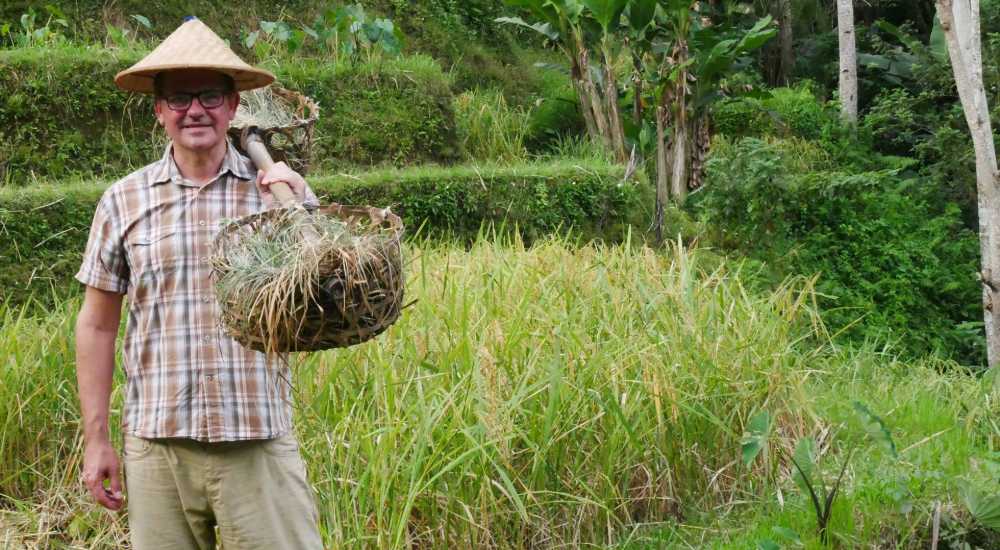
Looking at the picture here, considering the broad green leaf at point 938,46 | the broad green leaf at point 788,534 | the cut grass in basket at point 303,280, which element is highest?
the broad green leaf at point 938,46

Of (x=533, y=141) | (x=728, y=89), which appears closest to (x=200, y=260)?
(x=533, y=141)

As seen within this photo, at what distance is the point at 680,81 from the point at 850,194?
5.81 ft

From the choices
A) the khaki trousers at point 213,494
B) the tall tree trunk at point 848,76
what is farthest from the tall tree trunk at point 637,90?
the khaki trousers at point 213,494

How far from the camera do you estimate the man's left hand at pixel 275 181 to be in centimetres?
259

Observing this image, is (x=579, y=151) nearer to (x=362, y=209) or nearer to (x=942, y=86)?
(x=942, y=86)

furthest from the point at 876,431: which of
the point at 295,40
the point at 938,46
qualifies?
the point at 938,46

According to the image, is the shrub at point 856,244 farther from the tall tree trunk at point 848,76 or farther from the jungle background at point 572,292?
the tall tree trunk at point 848,76

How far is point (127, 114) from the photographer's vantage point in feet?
26.9

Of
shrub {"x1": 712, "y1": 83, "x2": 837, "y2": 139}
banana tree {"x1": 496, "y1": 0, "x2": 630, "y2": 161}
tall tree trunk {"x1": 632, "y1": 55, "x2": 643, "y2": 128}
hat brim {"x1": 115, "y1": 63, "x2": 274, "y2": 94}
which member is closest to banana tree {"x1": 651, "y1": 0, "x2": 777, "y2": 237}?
tall tree trunk {"x1": 632, "y1": 55, "x2": 643, "y2": 128}

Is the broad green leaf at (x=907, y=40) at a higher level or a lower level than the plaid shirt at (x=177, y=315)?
higher

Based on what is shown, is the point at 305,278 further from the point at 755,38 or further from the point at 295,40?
the point at 755,38

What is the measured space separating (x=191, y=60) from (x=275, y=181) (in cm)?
32

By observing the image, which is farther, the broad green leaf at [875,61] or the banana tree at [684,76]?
the broad green leaf at [875,61]

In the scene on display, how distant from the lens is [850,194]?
994 cm
